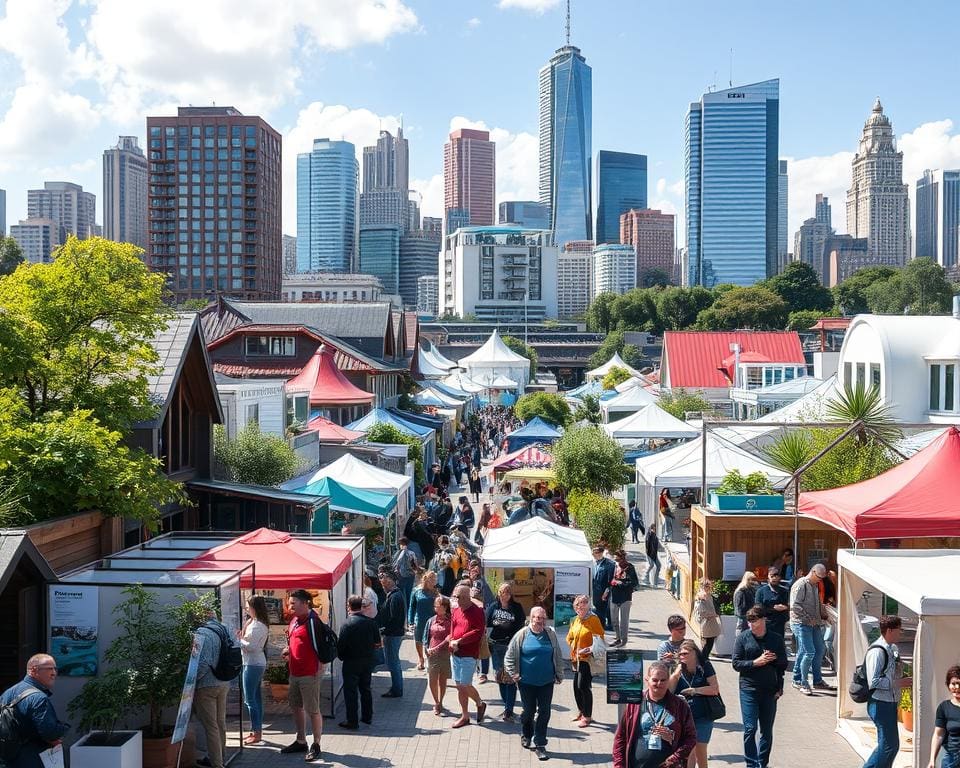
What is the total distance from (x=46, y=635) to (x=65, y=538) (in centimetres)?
197

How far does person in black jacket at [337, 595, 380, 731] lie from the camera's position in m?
10.7

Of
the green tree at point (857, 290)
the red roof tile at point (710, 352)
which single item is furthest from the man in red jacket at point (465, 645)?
the green tree at point (857, 290)

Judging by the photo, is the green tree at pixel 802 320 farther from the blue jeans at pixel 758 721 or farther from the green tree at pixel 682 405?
the blue jeans at pixel 758 721

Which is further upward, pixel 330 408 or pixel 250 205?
pixel 250 205

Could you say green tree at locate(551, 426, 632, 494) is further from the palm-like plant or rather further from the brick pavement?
the brick pavement

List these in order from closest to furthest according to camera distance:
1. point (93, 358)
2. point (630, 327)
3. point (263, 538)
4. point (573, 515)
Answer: point (263, 538) < point (93, 358) < point (573, 515) < point (630, 327)

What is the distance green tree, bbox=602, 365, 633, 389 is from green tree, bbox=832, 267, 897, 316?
67490 millimetres

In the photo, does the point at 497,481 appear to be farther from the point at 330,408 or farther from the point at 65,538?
the point at 65,538

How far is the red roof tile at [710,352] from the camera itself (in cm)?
5684

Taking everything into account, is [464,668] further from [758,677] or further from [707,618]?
[707,618]

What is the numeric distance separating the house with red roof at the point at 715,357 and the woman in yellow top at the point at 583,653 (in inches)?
1640

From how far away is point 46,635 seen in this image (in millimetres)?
9602

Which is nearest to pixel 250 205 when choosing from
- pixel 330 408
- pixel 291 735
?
pixel 330 408

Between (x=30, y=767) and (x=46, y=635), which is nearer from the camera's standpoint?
(x=30, y=767)
